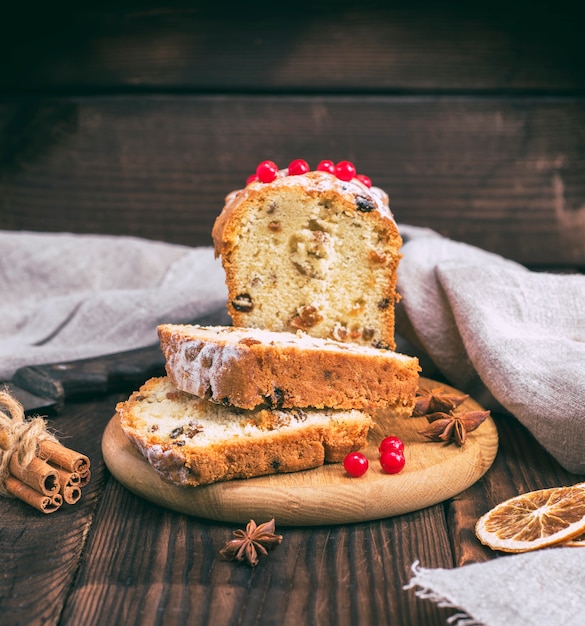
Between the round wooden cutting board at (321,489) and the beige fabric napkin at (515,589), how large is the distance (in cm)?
46

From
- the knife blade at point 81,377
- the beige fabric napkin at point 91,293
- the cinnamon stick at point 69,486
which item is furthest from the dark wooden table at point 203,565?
the beige fabric napkin at point 91,293

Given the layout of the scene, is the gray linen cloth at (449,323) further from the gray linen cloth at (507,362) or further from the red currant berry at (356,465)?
the red currant berry at (356,465)

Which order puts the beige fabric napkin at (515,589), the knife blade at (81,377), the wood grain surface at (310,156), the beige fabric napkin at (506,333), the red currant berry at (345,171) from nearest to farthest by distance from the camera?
the beige fabric napkin at (515,589), the beige fabric napkin at (506,333), the red currant berry at (345,171), the knife blade at (81,377), the wood grain surface at (310,156)

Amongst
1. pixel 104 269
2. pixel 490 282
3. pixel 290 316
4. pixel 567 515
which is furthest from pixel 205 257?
pixel 567 515

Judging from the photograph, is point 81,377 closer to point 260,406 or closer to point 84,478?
point 84,478

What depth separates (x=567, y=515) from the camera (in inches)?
92.9

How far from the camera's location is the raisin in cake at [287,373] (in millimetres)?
2760

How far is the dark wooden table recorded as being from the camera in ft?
6.86

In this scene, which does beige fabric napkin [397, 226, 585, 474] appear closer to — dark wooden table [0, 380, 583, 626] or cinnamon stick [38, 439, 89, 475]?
dark wooden table [0, 380, 583, 626]

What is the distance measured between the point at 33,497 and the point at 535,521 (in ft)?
5.58

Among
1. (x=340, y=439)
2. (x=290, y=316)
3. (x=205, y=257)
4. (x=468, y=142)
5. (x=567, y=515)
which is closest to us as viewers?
(x=567, y=515)

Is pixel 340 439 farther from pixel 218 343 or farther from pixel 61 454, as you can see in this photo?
pixel 61 454

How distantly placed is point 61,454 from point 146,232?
2.99m

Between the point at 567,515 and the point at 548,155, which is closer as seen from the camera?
the point at 567,515
